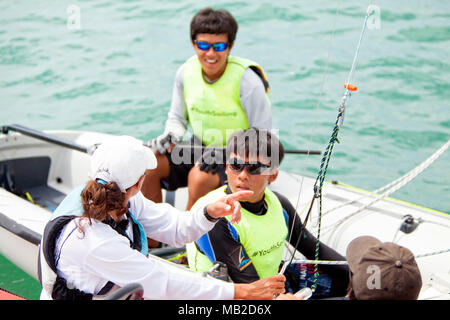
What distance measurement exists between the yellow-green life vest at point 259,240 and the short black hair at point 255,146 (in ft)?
0.63

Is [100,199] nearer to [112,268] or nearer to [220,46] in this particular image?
[112,268]

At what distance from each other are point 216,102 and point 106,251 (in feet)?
5.44

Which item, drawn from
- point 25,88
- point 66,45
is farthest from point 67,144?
point 66,45

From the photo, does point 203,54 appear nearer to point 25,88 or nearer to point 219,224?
point 219,224

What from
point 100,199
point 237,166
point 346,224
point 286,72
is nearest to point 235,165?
point 237,166

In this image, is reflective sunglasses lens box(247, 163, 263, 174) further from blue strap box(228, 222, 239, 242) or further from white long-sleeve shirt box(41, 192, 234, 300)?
white long-sleeve shirt box(41, 192, 234, 300)

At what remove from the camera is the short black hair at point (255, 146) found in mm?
2061

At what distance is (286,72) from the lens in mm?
6609

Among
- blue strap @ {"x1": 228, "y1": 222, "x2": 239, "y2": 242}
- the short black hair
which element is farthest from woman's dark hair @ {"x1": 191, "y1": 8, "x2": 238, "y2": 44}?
blue strap @ {"x1": 228, "y1": 222, "x2": 239, "y2": 242}

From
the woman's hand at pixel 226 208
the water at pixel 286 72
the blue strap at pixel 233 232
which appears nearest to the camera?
the woman's hand at pixel 226 208

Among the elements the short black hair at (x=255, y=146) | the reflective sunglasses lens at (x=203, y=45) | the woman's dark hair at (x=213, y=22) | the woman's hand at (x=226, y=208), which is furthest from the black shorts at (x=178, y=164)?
the woman's hand at (x=226, y=208)

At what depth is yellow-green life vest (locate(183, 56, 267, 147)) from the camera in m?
2.98

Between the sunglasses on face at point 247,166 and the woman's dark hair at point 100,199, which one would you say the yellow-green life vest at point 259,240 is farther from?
the woman's dark hair at point 100,199

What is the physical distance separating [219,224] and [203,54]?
1250 mm
